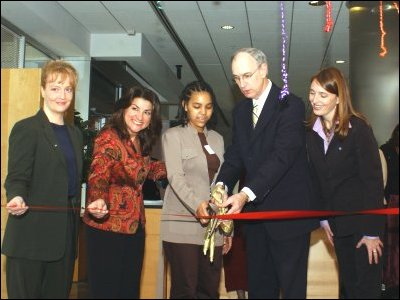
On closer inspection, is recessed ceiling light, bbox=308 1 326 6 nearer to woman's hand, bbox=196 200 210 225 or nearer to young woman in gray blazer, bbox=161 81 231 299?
young woman in gray blazer, bbox=161 81 231 299

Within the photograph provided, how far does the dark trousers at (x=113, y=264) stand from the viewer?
8.64 ft

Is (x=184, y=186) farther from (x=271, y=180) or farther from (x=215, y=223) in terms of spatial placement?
(x=271, y=180)

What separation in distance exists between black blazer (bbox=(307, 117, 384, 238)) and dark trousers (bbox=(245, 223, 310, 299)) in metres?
0.20

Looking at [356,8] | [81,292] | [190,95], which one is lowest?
[81,292]

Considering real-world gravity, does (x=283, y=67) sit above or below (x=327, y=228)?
above

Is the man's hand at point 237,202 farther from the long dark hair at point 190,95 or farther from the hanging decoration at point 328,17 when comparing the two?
the hanging decoration at point 328,17

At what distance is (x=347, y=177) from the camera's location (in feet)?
8.14

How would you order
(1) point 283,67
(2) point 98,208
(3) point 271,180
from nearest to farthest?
(3) point 271,180, (2) point 98,208, (1) point 283,67

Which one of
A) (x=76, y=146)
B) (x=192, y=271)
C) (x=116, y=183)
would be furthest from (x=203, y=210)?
(x=76, y=146)

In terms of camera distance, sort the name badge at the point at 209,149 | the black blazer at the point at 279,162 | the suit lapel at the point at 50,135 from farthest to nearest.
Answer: the name badge at the point at 209,149 < the suit lapel at the point at 50,135 < the black blazer at the point at 279,162

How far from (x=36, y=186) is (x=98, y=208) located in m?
0.29

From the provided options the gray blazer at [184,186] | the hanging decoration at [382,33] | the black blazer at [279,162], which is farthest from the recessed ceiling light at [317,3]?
the gray blazer at [184,186]

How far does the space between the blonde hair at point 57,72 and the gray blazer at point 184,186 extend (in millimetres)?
548

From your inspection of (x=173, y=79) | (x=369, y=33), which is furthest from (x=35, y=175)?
(x=173, y=79)
